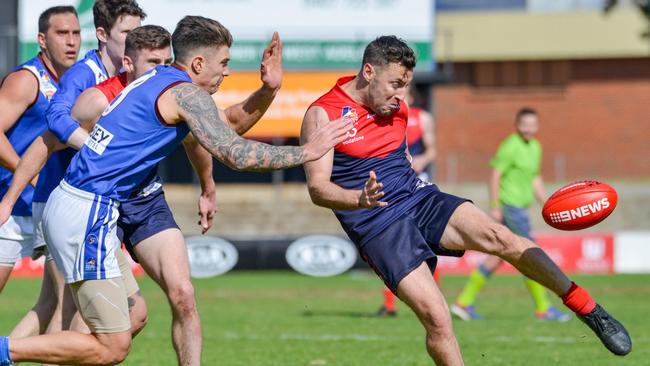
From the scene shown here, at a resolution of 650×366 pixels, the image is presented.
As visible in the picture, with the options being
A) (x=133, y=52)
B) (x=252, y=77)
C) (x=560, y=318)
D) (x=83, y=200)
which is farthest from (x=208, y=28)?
(x=252, y=77)

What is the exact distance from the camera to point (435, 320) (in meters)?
6.40

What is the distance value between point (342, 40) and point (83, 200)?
18.8 metres

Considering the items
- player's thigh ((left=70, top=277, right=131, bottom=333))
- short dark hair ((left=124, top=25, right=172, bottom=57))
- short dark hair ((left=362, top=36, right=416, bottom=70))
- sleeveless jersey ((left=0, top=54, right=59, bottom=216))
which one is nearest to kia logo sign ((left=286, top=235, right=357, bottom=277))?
sleeveless jersey ((left=0, top=54, right=59, bottom=216))

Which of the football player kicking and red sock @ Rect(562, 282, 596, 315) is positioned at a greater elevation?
the football player kicking

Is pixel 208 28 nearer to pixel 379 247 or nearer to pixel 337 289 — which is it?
pixel 379 247

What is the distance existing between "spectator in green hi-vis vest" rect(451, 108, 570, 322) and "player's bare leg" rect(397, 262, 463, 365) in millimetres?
5678

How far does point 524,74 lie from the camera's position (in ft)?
118

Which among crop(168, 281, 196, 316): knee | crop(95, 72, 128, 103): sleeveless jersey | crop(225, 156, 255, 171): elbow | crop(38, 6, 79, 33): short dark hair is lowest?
crop(168, 281, 196, 316): knee

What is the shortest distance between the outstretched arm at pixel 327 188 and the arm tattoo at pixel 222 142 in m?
0.49

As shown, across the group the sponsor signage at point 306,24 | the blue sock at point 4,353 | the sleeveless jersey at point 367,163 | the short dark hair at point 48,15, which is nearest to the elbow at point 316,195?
the sleeveless jersey at point 367,163

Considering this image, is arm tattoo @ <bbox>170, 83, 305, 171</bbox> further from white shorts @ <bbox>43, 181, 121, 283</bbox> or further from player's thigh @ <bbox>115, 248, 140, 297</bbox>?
player's thigh @ <bbox>115, 248, 140, 297</bbox>

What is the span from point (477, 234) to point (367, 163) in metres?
0.80

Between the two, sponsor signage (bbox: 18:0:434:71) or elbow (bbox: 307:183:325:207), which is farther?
sponsor signage (bbox: 18:0:434:71)

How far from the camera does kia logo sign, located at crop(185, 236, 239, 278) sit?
18406 mm
